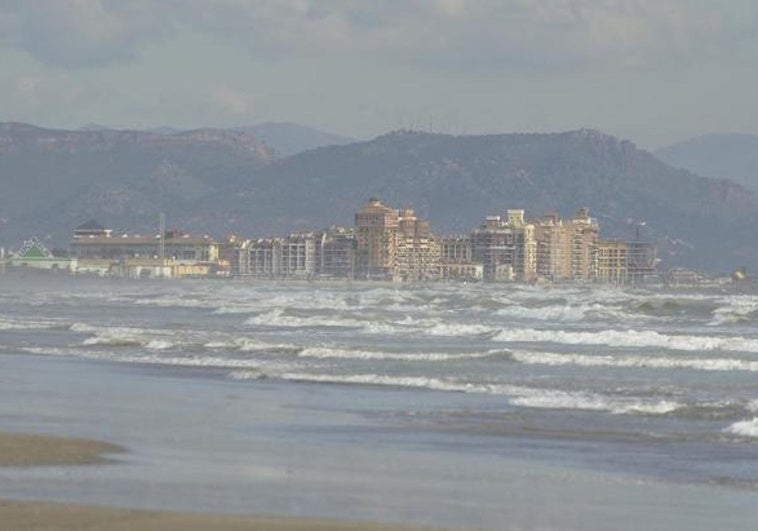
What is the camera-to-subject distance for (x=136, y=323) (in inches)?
2298

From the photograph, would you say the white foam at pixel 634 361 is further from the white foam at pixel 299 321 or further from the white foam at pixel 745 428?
the white foam at pixel 299 321

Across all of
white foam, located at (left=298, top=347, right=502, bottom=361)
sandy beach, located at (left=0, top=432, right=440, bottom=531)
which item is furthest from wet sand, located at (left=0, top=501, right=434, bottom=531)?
white foam, located at (left=298, top=347, right=502, bottom=361)

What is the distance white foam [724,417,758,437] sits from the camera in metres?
22.4

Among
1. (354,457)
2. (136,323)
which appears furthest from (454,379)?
(136,323)

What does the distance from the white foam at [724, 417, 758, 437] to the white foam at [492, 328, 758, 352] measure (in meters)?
19.5

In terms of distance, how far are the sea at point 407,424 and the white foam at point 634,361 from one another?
73 mm

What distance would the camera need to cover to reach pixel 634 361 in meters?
37.3

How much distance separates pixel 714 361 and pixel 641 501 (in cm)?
2055

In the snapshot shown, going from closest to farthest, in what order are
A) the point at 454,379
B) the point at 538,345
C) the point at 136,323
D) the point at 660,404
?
the point at 660,404 → the point at 454,379 → the point at 538,345 → the point at 136,323

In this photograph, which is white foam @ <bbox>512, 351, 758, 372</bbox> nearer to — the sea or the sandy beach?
the sea

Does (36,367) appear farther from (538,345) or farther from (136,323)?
(136,323)

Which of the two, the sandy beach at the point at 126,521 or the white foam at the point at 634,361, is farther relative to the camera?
the white foam at the point at 634,361

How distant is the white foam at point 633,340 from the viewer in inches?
1719

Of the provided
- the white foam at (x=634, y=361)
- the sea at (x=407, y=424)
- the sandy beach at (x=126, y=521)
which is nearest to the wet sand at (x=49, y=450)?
the sea at (x=407, y=424)
